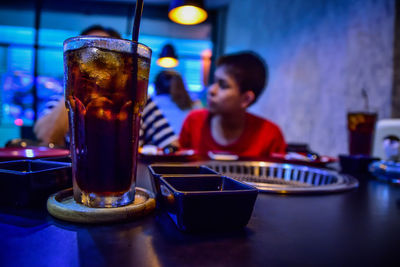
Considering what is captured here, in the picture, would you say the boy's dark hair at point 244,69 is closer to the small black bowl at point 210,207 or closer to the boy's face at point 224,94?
the boy's face at point 224,94

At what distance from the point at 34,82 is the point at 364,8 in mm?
6804

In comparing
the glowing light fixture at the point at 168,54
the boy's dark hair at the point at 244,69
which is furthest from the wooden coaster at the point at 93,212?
the glowing light fixture at the point at 168,54

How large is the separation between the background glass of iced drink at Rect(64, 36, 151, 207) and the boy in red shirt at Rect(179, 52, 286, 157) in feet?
5.79

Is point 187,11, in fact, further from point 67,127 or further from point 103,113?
point 103,113

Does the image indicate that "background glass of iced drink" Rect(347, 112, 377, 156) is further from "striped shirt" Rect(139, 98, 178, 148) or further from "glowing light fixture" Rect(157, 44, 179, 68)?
"glowing light fixture" Rect(157, 44, 179, 68)

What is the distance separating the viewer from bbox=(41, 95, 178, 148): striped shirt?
2.44 metres

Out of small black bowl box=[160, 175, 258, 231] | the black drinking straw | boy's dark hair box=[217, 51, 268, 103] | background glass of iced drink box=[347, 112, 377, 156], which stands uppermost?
boy's dark hair box=[217, 51, 268, 103]

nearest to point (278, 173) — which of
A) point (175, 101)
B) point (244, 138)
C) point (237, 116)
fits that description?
point (244, 138)

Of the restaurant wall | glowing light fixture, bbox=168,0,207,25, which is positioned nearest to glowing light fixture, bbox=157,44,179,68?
the restaurant wall

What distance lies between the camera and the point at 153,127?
2.60 metres

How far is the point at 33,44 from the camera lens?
21.1 ft

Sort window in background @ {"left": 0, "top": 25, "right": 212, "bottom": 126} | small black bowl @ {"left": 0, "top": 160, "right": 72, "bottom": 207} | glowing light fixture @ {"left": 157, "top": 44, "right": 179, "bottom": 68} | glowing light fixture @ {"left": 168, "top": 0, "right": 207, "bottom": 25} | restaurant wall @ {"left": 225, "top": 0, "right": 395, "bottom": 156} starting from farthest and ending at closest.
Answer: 1. window in background @ {"left": 0, "top": 25, "right": 212, "bottom": 126}
2. glowing light fixture @ {"left": 157, "top": 44, "right": 179, "bottom": 68}
3. restaurant wall @ {"left": 225, "top": 0, "right": 395, "bottom": 156}
4. glowing light fixture @ {"left": 168, "top": 0, "right": 207, "bottom": 25}
5. small black bowl @ {"left": 0, "top": 160, "right": 72, "bottom": 207}

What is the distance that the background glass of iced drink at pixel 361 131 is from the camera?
1.33m

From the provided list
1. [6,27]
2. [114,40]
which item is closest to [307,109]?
[114,40]
